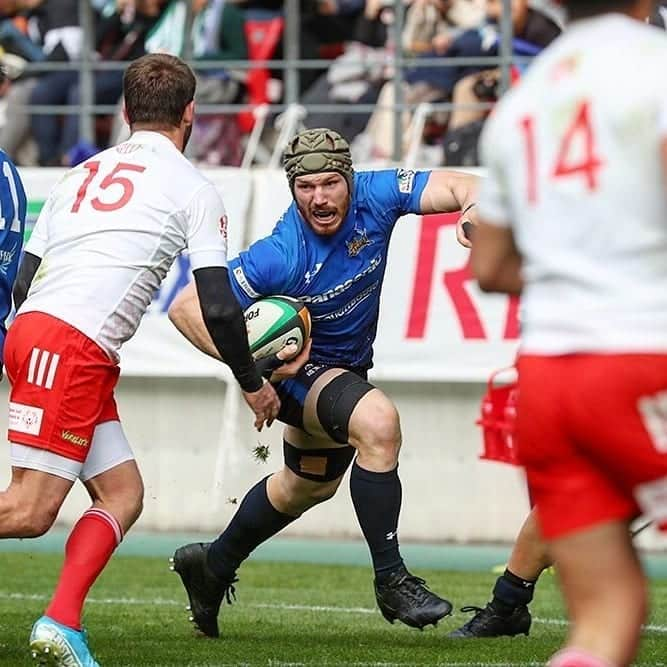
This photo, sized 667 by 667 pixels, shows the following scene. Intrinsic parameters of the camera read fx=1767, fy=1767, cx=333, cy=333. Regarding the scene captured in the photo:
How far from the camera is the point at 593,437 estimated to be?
11.8ft

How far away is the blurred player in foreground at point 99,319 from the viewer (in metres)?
5.96

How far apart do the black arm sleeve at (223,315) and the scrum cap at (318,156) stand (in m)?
1.38

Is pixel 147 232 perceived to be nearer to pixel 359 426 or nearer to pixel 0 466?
pixel 359 426

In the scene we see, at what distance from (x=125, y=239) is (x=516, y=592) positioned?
232 cm

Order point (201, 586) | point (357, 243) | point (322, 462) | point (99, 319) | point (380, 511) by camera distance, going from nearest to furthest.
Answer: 1. point (99, 319)
2. point (380, 511)
3. point (357, 243)
4. point (322, 462)
5. point (201, 586)

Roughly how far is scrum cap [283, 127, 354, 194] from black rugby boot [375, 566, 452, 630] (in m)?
1.66

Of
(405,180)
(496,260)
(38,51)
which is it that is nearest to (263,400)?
(405,180)

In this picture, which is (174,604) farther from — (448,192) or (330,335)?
(448,192)

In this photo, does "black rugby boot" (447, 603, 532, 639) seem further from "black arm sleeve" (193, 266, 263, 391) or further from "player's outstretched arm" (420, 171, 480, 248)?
"black arm sleeve" (193, 266, 263, 391)

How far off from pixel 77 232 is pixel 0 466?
7560mm

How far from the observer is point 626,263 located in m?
3.61

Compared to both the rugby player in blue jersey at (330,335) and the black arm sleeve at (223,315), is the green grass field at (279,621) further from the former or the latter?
the black arm sleeve at (223,315)

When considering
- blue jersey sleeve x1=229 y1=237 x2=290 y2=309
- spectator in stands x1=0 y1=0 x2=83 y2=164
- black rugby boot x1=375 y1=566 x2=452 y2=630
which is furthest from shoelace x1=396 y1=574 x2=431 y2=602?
spectator in stands x1=0 y1=0 x2=83 y2=164

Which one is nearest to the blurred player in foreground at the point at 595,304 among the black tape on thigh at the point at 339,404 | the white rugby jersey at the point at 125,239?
the white rugby jersey at the point at 125,239
